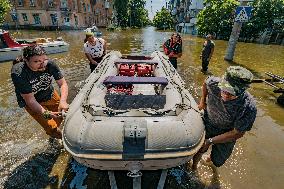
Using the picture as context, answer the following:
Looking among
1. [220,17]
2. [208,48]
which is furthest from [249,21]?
[208,48]

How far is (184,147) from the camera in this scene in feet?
10.9

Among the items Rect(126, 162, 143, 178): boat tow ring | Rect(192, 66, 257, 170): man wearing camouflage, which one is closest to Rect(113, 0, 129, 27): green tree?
Rect(192, 66, 257, 170): man wearing camouflage

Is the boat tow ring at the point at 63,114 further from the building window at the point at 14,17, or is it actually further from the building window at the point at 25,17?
the building window at the point at 25,17

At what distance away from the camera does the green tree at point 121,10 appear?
5641cm

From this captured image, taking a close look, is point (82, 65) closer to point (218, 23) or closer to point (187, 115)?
point (187, 115)

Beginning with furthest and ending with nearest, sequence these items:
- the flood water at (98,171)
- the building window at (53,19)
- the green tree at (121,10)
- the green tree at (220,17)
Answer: the green tree at (121,10) < the building window at (53,19) < the green tree at (220,17) < the flood water at (98,171)

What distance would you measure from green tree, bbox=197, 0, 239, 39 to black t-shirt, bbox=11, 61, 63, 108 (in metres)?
29.2

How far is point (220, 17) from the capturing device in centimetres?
2964

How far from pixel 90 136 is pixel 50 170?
186 cm

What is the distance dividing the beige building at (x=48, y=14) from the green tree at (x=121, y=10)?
1029 cm

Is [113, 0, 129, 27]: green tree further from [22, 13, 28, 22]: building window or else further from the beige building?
[22, 13, 28, 22]: building window

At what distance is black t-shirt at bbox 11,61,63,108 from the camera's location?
3.75 meters

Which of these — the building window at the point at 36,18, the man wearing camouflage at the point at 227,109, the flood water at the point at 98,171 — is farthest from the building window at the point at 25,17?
the man wearing camouflage at the point at 227,109

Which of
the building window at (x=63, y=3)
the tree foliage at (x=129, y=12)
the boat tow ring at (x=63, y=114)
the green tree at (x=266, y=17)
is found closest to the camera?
the boat tow ring at (x=63, y=114)
